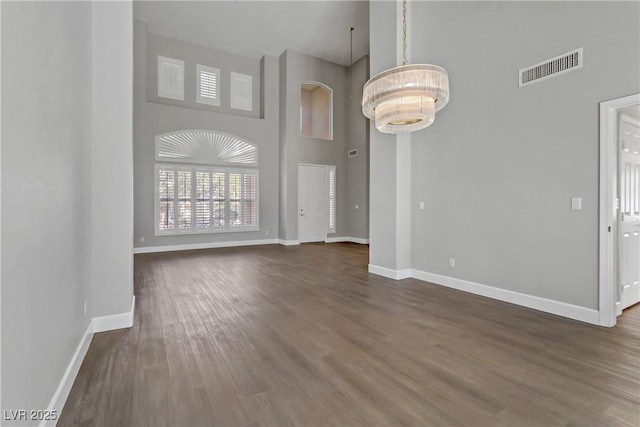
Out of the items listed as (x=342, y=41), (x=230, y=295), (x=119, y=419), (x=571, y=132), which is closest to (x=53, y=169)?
(x=119, y=419)

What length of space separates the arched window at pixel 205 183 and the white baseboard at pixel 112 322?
508 cm

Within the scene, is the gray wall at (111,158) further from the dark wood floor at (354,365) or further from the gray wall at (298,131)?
the gray wall at (298,131)

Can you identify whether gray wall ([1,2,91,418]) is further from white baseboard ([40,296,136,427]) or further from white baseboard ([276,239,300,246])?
white baseboard ([276,239,300,246])

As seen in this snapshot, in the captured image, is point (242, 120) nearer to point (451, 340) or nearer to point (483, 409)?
point (451, 340)

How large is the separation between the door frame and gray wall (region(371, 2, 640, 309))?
0.06 metres

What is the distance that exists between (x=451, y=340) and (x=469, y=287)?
1.70 metres

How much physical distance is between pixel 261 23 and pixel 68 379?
797 centimetres

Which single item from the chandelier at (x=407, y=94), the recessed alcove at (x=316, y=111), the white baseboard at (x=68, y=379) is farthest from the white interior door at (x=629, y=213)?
the recessed alcove at (x=316, y=111)

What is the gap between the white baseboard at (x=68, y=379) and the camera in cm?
159

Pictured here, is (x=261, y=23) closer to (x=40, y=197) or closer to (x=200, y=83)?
(x=200, y=83)

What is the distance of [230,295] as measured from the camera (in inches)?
Answer: 155

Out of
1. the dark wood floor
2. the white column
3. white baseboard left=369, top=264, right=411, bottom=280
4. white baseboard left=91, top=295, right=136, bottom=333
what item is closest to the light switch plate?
the dark wood floor

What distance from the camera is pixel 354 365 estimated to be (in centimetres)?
221

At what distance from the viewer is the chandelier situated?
286cm
